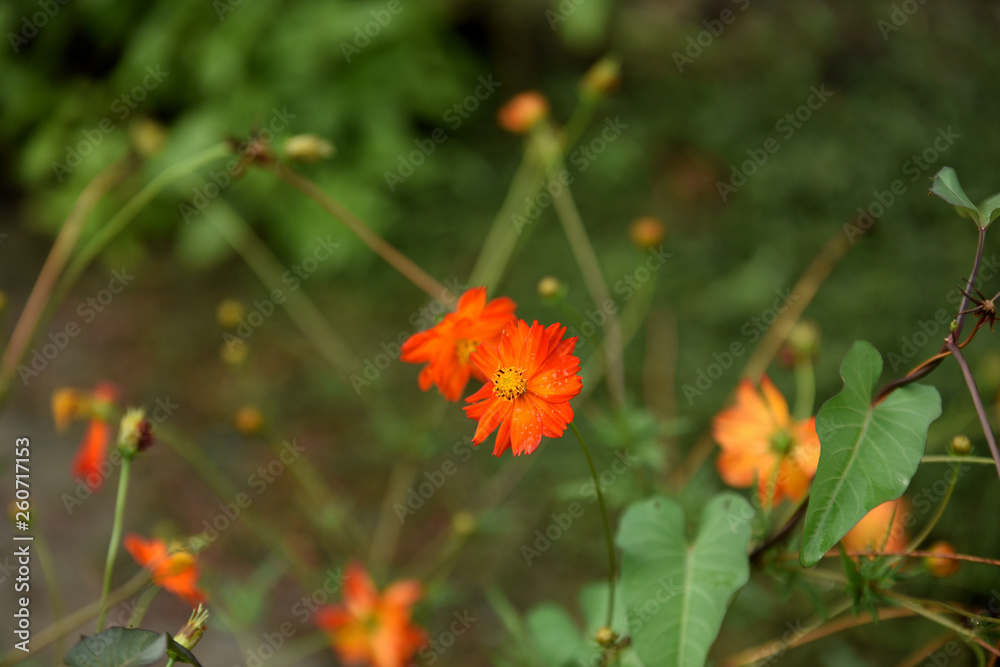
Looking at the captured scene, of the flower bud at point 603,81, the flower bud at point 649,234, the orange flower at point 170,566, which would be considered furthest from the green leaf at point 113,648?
the flower bud at point 603,81

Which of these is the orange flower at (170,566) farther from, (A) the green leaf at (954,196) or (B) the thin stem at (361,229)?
(A) the green leaf at (954,196)

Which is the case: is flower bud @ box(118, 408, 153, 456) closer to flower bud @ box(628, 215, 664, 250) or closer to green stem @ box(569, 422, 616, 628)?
green stem @ box(569, 422, 616, 628)

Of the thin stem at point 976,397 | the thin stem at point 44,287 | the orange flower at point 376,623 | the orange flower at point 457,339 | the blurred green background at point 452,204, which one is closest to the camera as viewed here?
the thin stem at point 976,397

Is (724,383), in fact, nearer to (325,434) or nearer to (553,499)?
(553,499)

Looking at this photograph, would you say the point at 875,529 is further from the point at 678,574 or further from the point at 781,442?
the point at 678,574

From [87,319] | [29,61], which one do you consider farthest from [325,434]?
[29,61]
